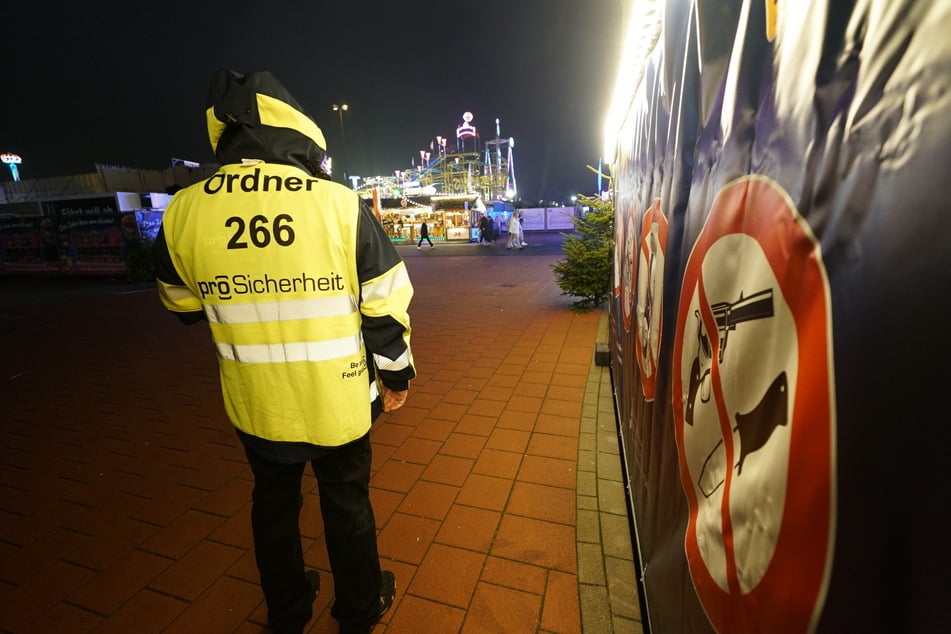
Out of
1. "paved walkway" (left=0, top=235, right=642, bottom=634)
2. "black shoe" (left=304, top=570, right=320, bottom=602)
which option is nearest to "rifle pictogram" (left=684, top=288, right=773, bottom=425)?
"paved walkway" (left=0, top=235, right=642, bottom=634)

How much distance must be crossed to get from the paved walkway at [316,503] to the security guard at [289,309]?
59 cm

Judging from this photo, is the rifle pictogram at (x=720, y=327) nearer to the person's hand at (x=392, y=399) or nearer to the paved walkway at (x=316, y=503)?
the person's hand at (x=392, y=399)

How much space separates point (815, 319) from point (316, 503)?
3.10 m

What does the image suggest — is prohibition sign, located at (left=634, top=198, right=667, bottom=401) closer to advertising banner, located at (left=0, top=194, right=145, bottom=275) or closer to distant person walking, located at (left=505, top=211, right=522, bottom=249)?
advertising banner, located at (left=0, top=194, right=145, bottom=275)

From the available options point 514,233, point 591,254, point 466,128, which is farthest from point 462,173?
point 591,254

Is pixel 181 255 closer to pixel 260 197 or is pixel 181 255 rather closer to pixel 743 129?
pixel 260 197

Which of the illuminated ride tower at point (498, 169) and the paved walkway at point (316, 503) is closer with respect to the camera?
the paved walkway at point (316, 503)

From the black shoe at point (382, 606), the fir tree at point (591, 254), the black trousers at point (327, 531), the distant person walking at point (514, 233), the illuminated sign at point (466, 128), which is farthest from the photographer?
the illuminated sign at point (466, 128)

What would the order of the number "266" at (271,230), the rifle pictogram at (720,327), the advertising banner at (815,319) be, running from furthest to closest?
the number "266" at (271,230)
the rifle pictogram at (720,327)
the advertising banner at (815,319)

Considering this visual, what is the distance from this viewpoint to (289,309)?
1604 mm

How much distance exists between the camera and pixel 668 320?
1.63 meters

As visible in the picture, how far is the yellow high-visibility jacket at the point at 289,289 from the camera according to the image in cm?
156

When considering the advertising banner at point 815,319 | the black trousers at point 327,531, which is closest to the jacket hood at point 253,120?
the black trousers at point 327,531

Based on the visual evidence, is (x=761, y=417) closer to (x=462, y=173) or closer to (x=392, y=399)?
(x=392, y=399)
